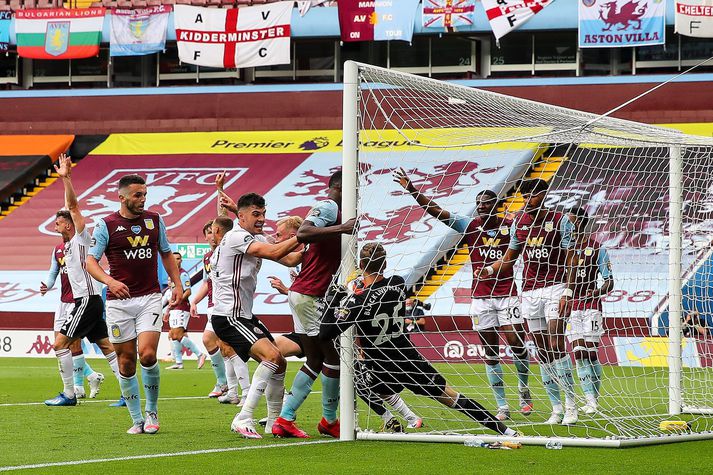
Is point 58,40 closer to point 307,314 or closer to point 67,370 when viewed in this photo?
point 67,370

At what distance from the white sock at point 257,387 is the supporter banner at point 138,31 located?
76.5 feet

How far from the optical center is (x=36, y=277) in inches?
1059

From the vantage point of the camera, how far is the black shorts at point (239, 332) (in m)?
9.75

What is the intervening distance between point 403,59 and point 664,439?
81.0 ft

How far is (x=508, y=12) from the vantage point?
2909 cm

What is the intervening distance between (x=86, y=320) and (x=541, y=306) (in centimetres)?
515

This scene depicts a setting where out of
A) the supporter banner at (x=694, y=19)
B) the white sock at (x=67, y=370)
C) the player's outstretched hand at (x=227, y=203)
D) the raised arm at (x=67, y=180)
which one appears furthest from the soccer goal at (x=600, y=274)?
the supporter banner at (x=694, y=19)

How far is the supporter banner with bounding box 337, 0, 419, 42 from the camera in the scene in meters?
29.9

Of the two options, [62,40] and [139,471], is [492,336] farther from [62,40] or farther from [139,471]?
[62,40]

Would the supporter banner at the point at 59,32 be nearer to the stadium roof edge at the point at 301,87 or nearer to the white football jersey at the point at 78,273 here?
the stadium roof edge at the point at 301,87

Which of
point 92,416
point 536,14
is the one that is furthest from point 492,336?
point 536,14

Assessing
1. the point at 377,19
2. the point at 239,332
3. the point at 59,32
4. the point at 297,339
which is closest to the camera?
the point at 239,332

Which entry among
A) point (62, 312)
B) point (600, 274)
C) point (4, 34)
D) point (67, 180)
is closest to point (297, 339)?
point (67, 180)

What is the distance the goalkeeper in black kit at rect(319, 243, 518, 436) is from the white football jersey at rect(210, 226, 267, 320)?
2.58ft
